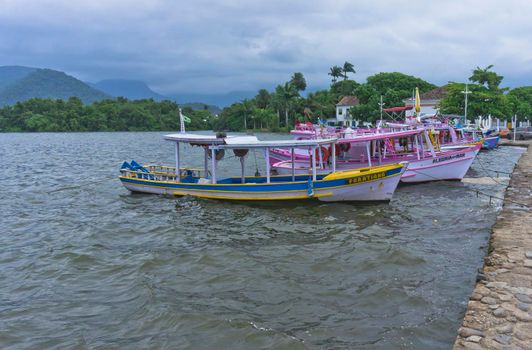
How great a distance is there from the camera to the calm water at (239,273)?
7.79 meters

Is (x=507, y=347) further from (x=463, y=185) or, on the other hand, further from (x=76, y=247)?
(x=463, y=185)

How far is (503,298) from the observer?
7.42 meters

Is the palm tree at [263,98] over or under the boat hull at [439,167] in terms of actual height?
over

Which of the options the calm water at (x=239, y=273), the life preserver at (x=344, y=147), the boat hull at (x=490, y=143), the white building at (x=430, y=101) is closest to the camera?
the calm water at (x=239, y=273)

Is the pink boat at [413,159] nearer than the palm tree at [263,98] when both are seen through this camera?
Yes

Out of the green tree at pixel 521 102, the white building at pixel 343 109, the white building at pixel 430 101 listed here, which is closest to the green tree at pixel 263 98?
the white building at pixel 343 109

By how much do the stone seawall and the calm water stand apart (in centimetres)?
64

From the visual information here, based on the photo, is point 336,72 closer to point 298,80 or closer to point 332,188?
point 298,80

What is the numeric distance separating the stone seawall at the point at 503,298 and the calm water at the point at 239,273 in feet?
2.11

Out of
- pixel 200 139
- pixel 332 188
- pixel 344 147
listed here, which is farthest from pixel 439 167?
pixel 200 139

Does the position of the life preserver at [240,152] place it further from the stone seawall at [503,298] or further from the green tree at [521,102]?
the green tree at [521,102]

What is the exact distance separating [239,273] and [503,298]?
5952 millimetres

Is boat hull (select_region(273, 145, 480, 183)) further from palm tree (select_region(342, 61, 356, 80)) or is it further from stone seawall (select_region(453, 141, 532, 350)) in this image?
palm tree (select_region(342, 61, 356, 80))

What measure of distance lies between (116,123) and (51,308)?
436 ft
